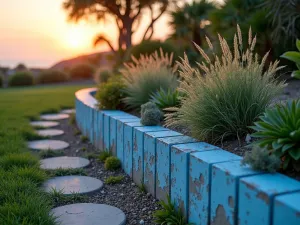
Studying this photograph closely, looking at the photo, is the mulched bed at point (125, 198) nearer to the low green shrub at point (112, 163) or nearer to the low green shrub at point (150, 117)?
the low green shrub at point (112, 163)

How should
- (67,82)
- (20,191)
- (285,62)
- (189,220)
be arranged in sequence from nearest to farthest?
1. (189,220)
2. (20,191)
3. (285,62)
4. (67,82)

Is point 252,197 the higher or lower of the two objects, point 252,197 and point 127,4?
the lower

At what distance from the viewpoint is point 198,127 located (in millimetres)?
2734

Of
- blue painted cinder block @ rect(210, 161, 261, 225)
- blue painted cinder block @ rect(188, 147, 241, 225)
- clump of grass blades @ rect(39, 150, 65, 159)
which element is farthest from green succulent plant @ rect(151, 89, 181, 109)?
blue painted cinder block @ rect(210, 161, 261, 225)

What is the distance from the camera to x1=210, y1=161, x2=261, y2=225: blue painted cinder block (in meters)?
1.84

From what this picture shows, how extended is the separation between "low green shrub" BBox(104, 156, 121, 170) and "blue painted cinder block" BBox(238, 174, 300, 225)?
2066 millimetres

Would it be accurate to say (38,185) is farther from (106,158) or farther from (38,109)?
(38,109)

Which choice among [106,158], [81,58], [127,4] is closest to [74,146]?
[106,158]

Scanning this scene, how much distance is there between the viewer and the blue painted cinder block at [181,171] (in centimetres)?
231

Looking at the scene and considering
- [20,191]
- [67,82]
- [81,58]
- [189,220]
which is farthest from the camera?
[81,58]

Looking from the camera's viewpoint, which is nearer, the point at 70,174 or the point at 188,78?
the point at 188,78

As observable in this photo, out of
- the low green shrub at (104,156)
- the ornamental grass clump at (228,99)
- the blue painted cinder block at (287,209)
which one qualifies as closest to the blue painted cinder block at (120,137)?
the low green shrub at (104,156)

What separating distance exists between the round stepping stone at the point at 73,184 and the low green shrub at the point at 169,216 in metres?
0.86

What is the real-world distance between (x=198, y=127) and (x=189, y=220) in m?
0.73
